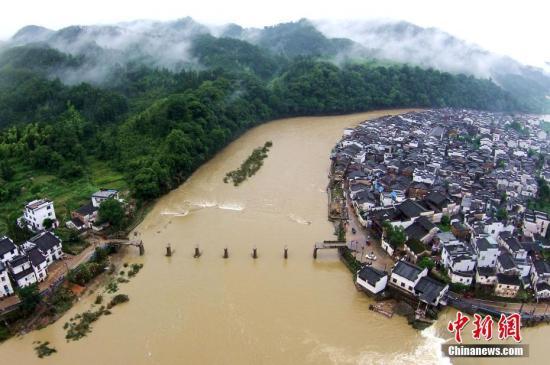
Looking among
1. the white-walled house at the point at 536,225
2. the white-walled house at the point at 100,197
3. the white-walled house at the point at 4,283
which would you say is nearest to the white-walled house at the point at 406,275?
the white-walled house at the point at 536,225

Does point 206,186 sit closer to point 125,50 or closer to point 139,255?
point 139,255

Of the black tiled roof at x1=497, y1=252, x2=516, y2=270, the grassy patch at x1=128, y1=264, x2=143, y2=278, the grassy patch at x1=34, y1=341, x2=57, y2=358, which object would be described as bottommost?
the grassy patch at x1=34, y1=341, x2=57, y2=358

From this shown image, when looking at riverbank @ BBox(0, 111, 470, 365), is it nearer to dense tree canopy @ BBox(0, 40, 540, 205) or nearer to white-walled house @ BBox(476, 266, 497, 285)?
white-walled house @ BBox(476, 266, 497, 285)

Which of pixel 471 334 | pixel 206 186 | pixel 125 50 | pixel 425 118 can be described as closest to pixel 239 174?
pixel 206 186

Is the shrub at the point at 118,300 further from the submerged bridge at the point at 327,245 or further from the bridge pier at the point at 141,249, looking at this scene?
the submerged bridge at the point at 327,245

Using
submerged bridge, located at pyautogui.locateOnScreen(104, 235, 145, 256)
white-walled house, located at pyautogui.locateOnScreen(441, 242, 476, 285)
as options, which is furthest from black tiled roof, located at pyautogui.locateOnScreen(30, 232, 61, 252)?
white-walled house, located at pyautogui.locateOnScreen(441, 242, 476, 285)

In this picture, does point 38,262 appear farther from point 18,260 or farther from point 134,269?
point 134,269

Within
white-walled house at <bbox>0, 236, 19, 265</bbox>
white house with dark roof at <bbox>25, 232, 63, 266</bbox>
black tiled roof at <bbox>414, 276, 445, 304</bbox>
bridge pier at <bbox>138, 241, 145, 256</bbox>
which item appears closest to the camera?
black tiled roof at <bbox>414, 276, 445, 304</bbox>

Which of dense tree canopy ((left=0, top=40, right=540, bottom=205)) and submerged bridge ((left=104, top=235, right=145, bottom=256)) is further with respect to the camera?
dense tree canopy ((left=0, top=40, right=540, bottom=205))
